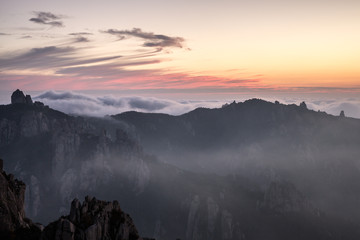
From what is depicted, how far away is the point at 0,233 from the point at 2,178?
17.1 meters

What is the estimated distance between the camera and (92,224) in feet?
289

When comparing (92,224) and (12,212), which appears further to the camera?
(12,212)

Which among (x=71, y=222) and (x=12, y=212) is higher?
(x=71, y=222)

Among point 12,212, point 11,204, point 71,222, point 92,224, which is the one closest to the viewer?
point 71,222

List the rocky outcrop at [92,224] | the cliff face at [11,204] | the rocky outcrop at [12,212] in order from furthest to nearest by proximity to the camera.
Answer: the cliff face at [11,204]
the rocky outcrop at [12,212]
the rocky outcrop at [92,224]

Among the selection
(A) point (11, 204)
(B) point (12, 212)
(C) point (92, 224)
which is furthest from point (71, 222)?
(A) point (11, 204)

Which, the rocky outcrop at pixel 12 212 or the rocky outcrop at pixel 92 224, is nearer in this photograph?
the rocky outcrop at pixel 92 224

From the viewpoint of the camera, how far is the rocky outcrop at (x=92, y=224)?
79.5 metres

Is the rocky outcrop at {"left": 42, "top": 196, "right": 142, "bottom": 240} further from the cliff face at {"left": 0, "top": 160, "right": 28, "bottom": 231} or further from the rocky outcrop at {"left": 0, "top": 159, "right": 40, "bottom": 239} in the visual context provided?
the cliff face at {"left": 0, "top": 160, "right": 28, "bottom": 231}

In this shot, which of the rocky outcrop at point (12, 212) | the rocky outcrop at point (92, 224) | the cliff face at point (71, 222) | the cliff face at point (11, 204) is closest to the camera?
the rocky outcrop at point (92, 224)

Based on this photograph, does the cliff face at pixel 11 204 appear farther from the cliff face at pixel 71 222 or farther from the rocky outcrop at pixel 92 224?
the rocky outcrop at pixel 92 224

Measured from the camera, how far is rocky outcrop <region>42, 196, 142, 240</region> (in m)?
79.5

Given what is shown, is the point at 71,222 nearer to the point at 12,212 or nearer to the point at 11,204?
the point at 12,212

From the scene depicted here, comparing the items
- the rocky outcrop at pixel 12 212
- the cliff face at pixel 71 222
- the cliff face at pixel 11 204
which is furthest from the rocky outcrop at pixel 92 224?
the cliff face at pixel 11 204
